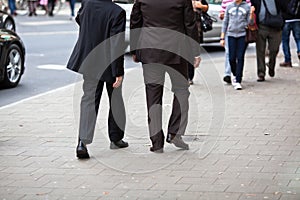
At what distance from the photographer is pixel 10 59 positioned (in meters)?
14.1

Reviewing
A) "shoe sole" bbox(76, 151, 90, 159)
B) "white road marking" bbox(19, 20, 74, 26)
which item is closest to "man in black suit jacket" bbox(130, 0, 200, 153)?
"shoe sole" bbox(76, 151, 90, 159)

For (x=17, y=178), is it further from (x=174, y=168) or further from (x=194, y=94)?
(x=194, y=94)

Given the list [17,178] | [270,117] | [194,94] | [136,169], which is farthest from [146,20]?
[194,94]

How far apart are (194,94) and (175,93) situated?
3953 mm

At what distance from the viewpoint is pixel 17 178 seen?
25.2 feet

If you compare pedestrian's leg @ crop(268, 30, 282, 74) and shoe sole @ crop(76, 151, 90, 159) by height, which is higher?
shoe sole @ crop(76, 151, 90, 159)

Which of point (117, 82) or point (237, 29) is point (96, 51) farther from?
point (237, 29)

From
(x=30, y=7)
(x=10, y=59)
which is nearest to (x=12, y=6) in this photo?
(x=30, y=7)

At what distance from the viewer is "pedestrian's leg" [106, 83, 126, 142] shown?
28.6 ft

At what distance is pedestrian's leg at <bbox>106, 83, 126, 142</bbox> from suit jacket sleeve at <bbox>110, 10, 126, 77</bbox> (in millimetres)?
352

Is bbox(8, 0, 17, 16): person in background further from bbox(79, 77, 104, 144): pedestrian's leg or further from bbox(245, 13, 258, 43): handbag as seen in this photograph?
bbox(79, 77, 104, 144): pedestrian's leg

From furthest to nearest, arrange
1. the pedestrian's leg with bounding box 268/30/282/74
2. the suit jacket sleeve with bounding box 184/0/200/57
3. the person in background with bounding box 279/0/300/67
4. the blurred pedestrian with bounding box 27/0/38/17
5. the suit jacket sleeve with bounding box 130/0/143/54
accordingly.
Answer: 1. the blurred pedestrian with bounding box 27/0/38/17
2. the person in background with bounding box 279/0/300/67
3. the pedestrian's leg with bounding box 268/30/282/74
4. the suit jacket sleeve with bounding box 130/0/143/54
5. the suit jacket sleeve with bounding box 184/0/200/57

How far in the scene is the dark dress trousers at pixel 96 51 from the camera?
8.34 m

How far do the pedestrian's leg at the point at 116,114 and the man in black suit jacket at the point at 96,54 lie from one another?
9 cm
